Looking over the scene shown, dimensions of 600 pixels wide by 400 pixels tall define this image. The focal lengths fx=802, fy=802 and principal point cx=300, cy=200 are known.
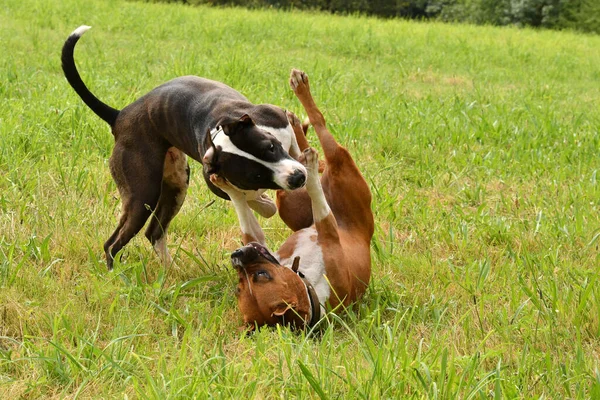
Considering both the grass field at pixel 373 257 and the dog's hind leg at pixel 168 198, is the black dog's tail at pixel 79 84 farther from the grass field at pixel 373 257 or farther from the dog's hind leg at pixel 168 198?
the grass field at pixel 373 257

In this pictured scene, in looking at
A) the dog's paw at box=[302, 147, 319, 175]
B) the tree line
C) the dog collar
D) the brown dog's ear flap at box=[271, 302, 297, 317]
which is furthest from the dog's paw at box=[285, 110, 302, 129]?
the tree line

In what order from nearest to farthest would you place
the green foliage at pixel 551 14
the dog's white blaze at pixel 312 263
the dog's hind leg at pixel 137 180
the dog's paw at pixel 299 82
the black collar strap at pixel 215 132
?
the black collar strap at pixel 215 132, the dog's white blaze at pixel 312 263, the dog's hind leg at pixel 137 180, the dog's paw at pixel 299 82, the green foliage at pixel 551 14

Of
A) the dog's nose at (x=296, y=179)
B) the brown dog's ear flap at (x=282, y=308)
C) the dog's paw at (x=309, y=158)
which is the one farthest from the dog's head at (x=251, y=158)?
the brown dog's ear flap at (x=282, y=308)

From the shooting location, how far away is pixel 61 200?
5203 millimetres

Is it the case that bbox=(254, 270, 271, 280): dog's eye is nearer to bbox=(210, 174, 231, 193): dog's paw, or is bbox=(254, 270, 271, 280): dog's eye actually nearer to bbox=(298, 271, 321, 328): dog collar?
bbox=(298, 271, 321, 328): dog collar

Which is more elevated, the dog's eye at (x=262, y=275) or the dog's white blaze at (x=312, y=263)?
the dog's eye at (x=262, y=275)

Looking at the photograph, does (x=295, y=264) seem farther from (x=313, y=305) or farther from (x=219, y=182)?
(x=219, y=182)

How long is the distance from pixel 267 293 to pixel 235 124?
0.79 m

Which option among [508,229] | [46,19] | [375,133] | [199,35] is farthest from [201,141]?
[46,19]

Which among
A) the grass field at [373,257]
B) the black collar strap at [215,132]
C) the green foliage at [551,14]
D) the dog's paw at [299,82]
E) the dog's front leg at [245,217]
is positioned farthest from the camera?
the green foliage at [551,14]

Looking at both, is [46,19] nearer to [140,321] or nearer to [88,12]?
[88,12]

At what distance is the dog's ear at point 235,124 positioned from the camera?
3697mm

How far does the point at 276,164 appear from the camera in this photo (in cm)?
373

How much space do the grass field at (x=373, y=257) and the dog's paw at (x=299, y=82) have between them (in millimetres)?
1031
